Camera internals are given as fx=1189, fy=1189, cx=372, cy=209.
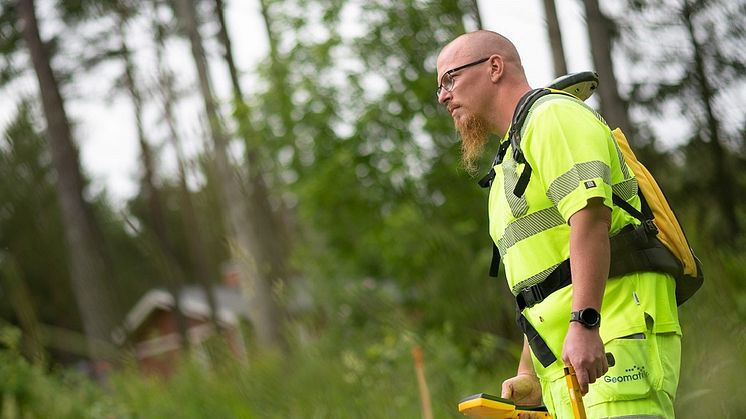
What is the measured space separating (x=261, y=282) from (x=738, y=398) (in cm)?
1080

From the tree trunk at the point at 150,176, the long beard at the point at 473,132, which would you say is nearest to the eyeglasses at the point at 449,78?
the long beard at the point at 473,132

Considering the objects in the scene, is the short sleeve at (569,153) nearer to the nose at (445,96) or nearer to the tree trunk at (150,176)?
the nose at (445,96)

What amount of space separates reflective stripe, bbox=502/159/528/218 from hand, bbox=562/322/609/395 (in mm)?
393

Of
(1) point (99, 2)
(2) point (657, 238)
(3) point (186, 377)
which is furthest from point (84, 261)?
(2) point (657, 238)

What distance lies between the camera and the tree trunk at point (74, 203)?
831 inches

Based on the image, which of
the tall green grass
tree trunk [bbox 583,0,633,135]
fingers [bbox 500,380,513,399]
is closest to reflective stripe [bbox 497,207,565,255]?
fingers [bbox 500,380,513,399]

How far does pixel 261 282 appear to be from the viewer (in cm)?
1603

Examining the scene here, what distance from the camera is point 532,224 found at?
10.3 ft

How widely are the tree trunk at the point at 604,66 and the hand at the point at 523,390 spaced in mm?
6027

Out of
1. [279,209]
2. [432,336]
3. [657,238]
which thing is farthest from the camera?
[279,209]

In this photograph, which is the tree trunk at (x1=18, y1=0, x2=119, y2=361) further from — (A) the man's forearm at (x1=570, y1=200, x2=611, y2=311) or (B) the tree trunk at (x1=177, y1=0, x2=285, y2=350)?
(A) the man's forearm at (x1=570, y1=200, x2=611, y2=311)

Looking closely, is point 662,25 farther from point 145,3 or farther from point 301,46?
point 145,3

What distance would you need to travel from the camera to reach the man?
290 cm

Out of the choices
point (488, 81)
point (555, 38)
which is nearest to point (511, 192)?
point (488, 81)
